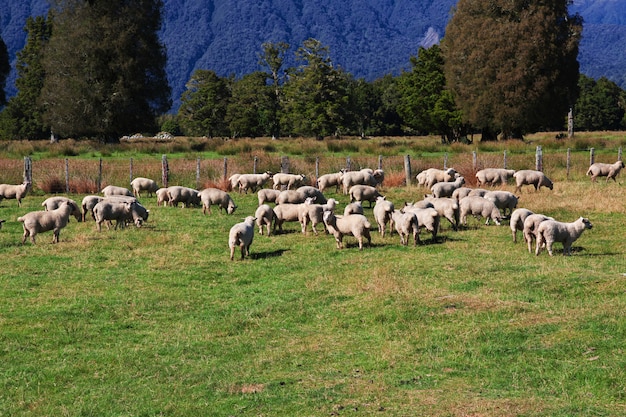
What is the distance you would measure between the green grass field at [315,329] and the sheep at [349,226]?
1.29 feet

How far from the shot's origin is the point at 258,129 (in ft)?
347

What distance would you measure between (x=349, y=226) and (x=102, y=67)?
1858 inches

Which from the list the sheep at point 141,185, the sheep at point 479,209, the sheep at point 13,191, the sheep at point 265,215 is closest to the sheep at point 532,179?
the sheep at point 479,209

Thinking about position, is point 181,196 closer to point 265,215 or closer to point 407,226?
point 265,215

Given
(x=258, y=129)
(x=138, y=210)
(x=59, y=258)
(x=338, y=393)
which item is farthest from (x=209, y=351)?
(x=258, y=129)

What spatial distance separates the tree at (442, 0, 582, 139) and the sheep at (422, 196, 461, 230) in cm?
3778

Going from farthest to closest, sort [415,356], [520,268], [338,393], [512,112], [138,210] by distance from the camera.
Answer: [512,112] → [138,210] → [520,268] → [415,356] → [338,393]

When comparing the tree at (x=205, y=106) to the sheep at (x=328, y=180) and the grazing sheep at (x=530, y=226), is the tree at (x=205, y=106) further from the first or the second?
the grazing sheep at (x=530, y=226)

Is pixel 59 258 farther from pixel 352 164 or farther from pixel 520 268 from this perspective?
pixel 352 164

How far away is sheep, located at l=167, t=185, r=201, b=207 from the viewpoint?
2603 centimetres

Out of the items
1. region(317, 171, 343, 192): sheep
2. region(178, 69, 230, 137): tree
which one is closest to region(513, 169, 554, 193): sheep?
region(317, 171, 343, 192): sheep

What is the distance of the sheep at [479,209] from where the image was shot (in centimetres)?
2027

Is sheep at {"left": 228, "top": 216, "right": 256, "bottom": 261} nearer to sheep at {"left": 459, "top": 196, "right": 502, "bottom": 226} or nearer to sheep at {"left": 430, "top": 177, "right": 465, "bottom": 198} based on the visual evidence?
sheep at {"left": 459, "top": 196, "right": 502, "bottom": 226}

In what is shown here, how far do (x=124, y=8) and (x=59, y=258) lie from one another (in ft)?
155
